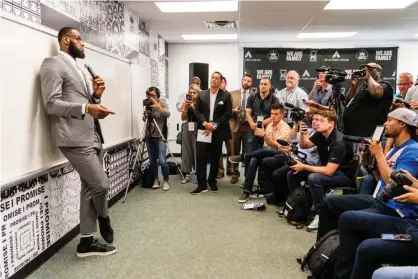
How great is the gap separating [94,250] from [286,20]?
4482 mm

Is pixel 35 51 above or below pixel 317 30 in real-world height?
below

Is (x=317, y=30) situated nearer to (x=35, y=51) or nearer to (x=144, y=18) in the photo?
(x=144, y=18)

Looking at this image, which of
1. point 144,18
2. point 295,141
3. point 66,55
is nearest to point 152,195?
point 295,141

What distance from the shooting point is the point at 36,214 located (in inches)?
98.3

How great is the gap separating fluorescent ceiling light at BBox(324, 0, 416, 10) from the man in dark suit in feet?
6.01

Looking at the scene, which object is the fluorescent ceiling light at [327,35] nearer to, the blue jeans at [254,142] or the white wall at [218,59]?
the white wall at [218,59]

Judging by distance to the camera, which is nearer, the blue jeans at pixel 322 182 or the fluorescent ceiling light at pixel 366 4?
the blue jeans at pixel 322 182

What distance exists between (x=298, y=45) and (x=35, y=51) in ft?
20.7

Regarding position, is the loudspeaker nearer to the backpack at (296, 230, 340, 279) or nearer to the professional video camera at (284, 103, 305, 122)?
the professional video camera at (284, 103, 305, 122)

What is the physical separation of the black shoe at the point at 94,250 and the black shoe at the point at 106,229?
10cm

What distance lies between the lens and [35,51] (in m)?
2.44

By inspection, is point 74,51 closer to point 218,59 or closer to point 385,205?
point 385,205

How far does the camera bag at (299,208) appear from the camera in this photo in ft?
11.3

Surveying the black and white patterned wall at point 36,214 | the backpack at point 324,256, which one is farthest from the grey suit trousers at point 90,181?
the backpack at point 324,256
